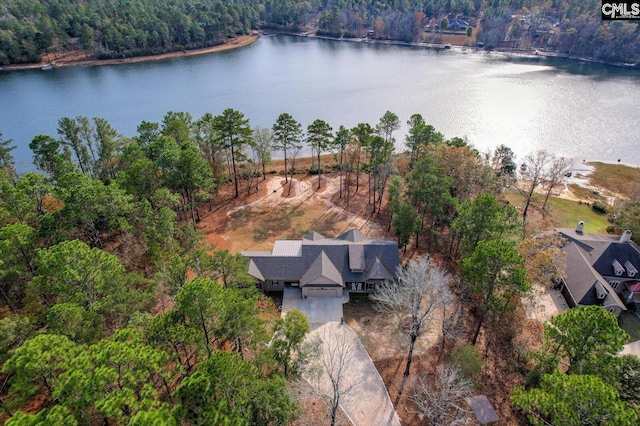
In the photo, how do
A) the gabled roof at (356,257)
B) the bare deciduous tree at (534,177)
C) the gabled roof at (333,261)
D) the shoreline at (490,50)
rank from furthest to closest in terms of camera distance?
the shoreline at (490,50) < the bare deciduous tree at (534,177) < the gabled roof at (333,261) < the gabled roof at (356,257)

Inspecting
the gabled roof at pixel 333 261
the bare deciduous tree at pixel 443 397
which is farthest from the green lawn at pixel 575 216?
the bare deciduous tree at pixel 443 397

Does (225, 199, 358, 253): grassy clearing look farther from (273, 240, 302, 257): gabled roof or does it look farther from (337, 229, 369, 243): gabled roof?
(337, 229, 369, 243): gabled roof

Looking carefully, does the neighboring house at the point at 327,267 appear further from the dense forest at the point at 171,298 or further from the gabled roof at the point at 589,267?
the gabled roof at the point at 589,267

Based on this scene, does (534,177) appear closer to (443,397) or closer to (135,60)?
(443,397)

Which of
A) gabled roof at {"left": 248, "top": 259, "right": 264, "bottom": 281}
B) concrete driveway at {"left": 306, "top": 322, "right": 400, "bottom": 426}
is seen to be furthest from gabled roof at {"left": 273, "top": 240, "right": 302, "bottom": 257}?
concrete driveway at {"left": 306, "top": 322, "right": 400, "bottom": 426}

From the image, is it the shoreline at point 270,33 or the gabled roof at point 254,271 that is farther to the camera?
the shoreline at point 270,33

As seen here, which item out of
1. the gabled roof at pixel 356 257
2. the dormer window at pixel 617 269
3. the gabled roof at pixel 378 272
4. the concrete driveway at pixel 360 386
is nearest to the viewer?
the concrete driveway at pixel 360 386

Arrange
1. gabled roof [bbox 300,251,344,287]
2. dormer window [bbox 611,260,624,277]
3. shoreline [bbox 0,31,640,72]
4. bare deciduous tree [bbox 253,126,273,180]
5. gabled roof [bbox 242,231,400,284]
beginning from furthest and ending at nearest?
shoreline [bbox 0,31,640,72] < bare deciduous tree [bbox 253,126,273,180] < dormer window [bbox 611,260,624,277] < gabled roof [bbox 242,231,400,284] < gabled roof [bbox 300,251,344,287]

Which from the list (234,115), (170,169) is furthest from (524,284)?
(234,115)
